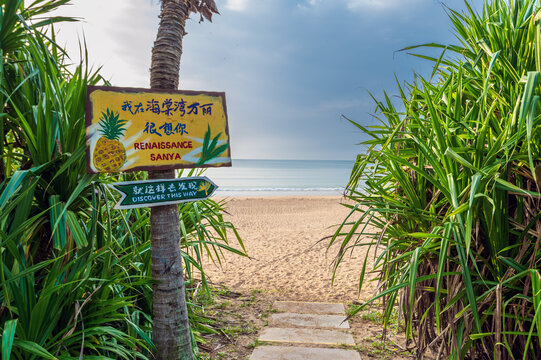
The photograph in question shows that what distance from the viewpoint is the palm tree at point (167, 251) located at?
2.20m

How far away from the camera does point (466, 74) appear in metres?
2.27

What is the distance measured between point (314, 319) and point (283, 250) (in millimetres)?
2830

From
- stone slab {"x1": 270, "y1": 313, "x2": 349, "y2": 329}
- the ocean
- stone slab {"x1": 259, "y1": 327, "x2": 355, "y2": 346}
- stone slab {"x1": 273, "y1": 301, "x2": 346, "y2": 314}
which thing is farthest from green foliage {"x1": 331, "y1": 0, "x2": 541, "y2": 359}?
the ocean

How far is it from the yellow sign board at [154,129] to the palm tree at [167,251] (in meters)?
0.14

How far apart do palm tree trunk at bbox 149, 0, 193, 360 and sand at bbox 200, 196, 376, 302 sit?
3.14ft

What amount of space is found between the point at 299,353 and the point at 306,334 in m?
0.32

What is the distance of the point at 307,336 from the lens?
2.84 m

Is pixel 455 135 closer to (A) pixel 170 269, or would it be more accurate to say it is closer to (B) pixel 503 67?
(B) pixel 503 67

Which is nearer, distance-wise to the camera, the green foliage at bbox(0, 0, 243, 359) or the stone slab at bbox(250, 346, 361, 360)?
the green foliage at bbox(0, 0, 243, 359)

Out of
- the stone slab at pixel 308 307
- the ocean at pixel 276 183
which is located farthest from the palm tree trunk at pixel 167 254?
the ocean at pixel 276 183

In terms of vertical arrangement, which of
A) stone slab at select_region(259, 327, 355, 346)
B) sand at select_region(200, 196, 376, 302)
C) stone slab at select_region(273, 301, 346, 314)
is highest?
stone slab at select_region(259, 327, 355, 346)

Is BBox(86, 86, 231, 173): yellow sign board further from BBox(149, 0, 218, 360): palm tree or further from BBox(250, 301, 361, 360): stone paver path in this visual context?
BBox(250, 301, 361, 360): stone paver path

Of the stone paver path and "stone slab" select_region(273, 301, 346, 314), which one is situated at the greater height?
the stone paver path

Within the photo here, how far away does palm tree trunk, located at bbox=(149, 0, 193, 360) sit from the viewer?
220 cm
